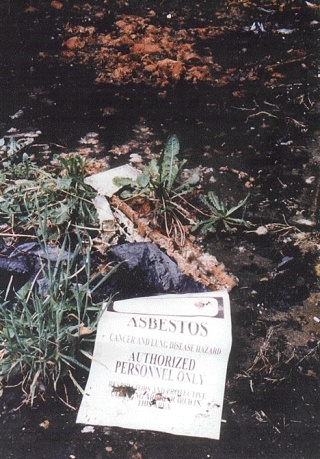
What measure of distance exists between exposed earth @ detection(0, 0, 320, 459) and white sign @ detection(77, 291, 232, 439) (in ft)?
0.12

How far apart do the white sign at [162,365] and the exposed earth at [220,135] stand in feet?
0.12

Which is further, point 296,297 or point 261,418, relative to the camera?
point 296,297

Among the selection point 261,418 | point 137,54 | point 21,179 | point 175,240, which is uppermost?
point 137,54

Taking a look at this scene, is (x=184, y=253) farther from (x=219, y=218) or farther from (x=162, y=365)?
(x=162, y=365)

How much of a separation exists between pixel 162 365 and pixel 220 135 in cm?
112

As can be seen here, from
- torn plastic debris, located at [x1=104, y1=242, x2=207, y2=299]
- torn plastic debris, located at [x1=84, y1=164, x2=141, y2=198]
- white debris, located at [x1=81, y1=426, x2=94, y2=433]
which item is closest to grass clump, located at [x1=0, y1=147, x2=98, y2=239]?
torn plastic debris, located at [x1=84, y1=164, x2=141, y2=198]

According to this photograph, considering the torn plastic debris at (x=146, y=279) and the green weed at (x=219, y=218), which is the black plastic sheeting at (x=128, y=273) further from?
the green weed at (x=219, y=218)

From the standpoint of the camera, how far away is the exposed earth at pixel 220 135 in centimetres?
119

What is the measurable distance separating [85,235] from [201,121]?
0.88 m

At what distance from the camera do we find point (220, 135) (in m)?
2.07

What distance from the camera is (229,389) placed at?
1270 millimetres

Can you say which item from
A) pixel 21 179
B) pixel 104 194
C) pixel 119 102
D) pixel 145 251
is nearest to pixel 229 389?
pixel 145 251

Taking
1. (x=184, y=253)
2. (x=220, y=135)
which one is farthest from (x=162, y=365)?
(x=220, y=135)

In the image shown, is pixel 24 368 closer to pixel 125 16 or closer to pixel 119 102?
pixel 119 102
